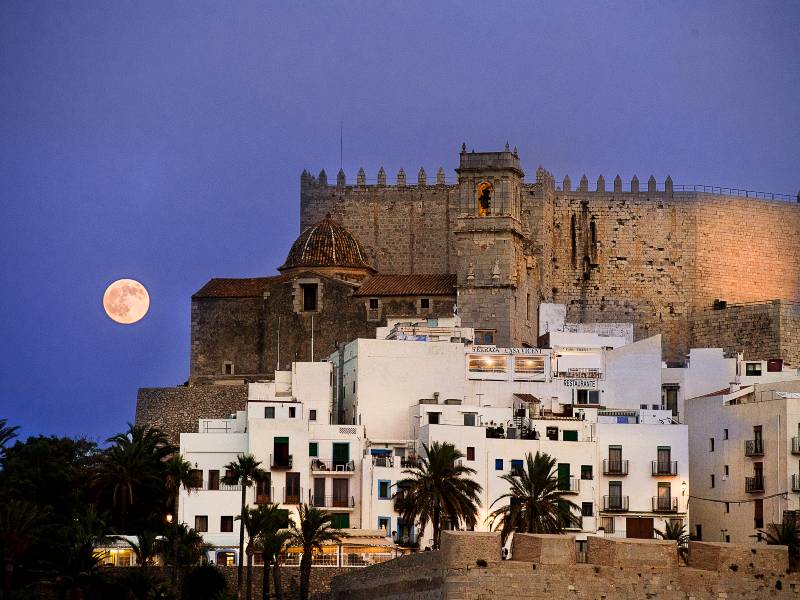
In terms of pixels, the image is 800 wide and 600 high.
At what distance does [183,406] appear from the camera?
71.2 m

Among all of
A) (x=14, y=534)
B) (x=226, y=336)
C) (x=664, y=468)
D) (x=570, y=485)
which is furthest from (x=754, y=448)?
(x=14, y=534)

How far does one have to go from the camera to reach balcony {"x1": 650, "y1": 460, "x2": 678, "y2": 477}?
2512 inches

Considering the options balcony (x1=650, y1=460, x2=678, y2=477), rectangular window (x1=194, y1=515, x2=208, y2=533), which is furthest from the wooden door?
rectangular window (x1=194, y1=515, x2=208, y2=533)

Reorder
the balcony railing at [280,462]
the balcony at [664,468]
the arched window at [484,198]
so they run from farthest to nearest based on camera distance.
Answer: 1. the arched window at [484,198]
2. the balcony at [664,468]
3. the balcony railing at [280,462]

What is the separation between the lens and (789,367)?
76062 millimetres

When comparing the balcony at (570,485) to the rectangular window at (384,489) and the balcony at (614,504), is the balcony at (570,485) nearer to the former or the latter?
the balcony at (614,504)

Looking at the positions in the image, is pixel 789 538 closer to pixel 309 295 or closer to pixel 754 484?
pixel 754 484

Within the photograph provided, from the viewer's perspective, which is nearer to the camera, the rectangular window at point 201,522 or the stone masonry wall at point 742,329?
the rectangular window at point 201,522

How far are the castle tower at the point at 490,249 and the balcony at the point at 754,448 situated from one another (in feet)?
37.7

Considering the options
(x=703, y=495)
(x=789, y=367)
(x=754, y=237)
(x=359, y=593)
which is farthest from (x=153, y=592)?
(x=754, y=237)

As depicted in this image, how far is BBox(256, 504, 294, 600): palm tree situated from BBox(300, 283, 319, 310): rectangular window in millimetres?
17858

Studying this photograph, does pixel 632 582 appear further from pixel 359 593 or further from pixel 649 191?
pixel 649 191

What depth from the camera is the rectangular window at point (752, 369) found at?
72750 millimetres

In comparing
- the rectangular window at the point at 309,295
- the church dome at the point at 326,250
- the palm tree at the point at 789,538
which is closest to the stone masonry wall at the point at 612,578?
the palm tree at the point at 789,538
